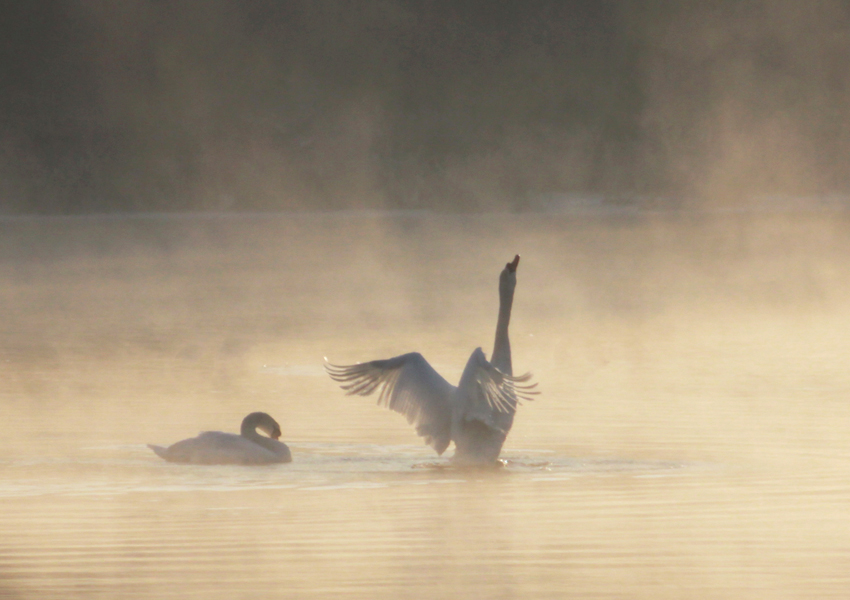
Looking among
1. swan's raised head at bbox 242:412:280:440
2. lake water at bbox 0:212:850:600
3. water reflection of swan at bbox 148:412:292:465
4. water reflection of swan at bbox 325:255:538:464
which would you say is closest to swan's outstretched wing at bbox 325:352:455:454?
water reflection of swan at bbox 325:255:538:464

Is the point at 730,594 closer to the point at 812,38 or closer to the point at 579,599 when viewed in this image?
the point at 579,599

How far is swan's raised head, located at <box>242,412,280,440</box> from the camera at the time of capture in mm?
9586

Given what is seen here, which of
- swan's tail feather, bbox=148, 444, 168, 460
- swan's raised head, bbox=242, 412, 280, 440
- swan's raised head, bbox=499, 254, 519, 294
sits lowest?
swan's tail feather, bbox=148, 444, 168, 460

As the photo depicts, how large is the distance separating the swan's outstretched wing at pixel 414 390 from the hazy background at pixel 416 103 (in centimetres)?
3040

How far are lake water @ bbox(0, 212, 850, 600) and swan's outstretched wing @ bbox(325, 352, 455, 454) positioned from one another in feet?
0.66

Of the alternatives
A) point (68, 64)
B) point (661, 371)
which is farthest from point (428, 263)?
point (68, 64)

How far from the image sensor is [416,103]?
156ft

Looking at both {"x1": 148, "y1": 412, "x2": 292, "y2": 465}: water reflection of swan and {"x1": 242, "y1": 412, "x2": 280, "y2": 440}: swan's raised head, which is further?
{"x1": 242, "y1": 412, "x2": 280, "y2": 440}: swan's raised head

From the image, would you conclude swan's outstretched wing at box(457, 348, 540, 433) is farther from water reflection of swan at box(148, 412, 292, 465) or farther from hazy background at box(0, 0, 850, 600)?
water reflection of swan at box(148, 412, 292, 465)

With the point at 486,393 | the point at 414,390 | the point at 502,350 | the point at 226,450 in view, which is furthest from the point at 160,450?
the point at 502,350

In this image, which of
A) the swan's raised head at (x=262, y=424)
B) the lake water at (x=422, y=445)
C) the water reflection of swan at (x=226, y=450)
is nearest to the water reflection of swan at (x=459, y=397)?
the lake water at (x=422, y=445)

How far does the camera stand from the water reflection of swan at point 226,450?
30.3 feet

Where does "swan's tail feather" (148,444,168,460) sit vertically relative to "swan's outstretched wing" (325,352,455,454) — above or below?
below

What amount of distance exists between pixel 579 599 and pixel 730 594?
23.4 inches
